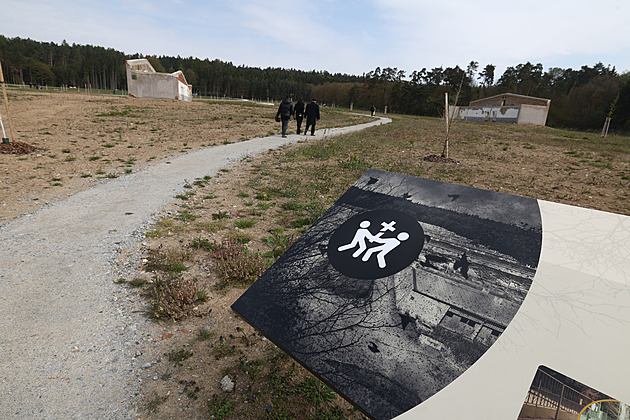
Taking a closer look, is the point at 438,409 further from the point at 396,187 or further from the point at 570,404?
the point at 396,187

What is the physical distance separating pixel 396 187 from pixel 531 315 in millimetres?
1466

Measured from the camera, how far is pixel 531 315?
163 cm

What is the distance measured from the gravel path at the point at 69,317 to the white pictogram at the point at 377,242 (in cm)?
197

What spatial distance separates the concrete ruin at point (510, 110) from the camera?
44.9m

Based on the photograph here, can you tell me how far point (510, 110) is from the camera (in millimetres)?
46375

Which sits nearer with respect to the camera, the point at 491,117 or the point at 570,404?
the point at 570,404

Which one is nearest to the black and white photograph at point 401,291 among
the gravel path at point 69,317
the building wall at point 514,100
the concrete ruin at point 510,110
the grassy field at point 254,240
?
the grassy field at point 254,240

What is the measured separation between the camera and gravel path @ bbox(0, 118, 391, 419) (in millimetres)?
2254

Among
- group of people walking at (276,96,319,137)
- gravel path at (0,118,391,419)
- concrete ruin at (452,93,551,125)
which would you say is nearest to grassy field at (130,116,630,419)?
gravel path at (0,118,391,419)

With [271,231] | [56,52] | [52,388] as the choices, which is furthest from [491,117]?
[56,52]

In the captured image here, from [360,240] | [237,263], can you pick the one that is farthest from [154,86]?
[360,240]

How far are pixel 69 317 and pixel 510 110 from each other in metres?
56.1

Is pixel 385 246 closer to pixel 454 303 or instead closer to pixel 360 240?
pixel 360 240

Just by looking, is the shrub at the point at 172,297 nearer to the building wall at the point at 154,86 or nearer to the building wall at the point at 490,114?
the building wall at the point at 154,86
